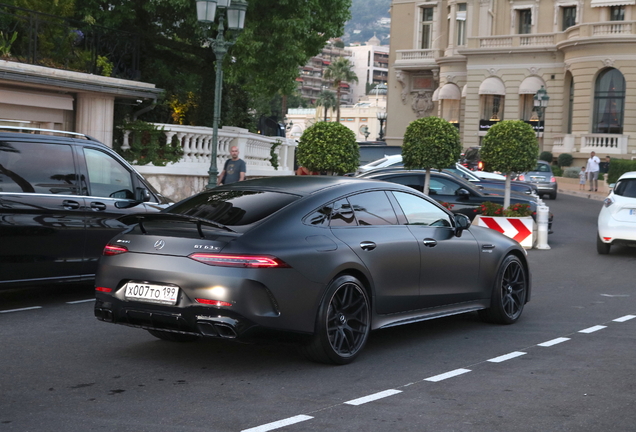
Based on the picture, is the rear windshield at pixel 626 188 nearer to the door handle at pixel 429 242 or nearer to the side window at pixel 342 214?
the door handle at pixel 429 242

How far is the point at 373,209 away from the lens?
303 inches

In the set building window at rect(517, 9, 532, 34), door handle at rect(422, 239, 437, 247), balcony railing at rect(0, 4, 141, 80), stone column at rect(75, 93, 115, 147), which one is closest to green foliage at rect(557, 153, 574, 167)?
building window at rect(517, 9, 532, 34)

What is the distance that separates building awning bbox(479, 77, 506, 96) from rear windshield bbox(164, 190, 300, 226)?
52988 millimetres

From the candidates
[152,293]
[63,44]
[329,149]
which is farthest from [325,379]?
[63,44]

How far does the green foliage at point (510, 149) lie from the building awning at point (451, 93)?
45.7m

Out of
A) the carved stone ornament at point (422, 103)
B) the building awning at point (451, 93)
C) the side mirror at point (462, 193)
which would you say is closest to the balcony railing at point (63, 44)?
the side mirror at point (462, 193)

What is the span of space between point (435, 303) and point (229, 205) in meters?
2.19

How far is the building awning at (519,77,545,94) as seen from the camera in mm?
56719

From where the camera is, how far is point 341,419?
5.45m

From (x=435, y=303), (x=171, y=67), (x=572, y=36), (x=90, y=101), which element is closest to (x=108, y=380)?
(x=435, y=303)

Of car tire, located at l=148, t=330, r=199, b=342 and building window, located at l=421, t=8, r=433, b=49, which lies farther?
building window, located at l=421, t=8, r=433, b=49

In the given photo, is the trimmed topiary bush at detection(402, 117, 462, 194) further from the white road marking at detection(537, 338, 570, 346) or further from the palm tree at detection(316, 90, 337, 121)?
the palm tree at detection(316, 90, 337, 121)

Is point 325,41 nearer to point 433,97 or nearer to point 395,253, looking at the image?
point 395,253

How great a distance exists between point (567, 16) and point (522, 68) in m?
4.80
